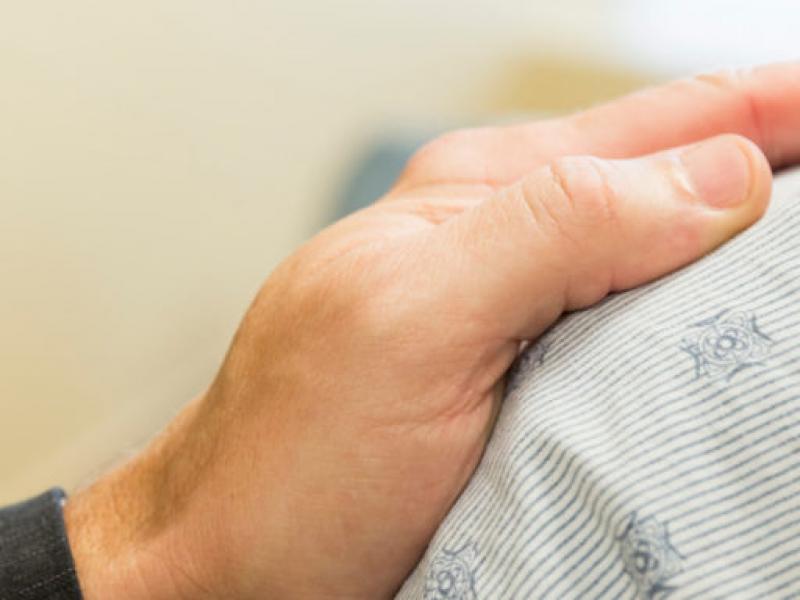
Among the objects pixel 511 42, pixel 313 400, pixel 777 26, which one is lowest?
pixel 777 26

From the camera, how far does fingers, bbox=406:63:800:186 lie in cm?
→ 51

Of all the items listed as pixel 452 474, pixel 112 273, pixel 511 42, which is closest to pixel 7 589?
pixel 452 474

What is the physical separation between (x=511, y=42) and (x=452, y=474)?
127 centimetres

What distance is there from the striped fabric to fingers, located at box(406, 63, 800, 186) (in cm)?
11

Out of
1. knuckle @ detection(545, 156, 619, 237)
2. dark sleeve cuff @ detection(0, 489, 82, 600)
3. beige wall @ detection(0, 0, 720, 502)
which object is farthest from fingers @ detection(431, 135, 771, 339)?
beige wall @ detection(0, 0, 720, 502)

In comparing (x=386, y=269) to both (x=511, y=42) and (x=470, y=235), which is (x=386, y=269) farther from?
(x=511, y=42)

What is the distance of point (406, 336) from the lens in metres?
0.44

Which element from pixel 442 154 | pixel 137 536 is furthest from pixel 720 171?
pixel 137 536

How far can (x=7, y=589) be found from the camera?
1.87 ft

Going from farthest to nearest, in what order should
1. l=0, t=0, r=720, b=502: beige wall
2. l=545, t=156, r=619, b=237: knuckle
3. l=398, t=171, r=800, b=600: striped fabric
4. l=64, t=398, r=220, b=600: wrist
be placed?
l=0, t=0, r=720, b=502: beige wall → l=64, t=398, r=220, b=600: wrist → l=545, t=156, r=619, b=237: knuckle → l=398, t=171, r=800, b=600: striped fabric

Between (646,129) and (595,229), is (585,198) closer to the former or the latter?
(595,229)

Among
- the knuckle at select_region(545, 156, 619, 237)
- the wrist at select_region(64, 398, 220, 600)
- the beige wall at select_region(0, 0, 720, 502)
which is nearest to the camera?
the knuckle at select_region(545, 156, 619, 237)

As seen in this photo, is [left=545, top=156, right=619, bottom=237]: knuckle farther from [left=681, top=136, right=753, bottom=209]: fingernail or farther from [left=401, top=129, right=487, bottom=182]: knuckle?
[left=401, top=129, right=487, bottom=182]: knuckle

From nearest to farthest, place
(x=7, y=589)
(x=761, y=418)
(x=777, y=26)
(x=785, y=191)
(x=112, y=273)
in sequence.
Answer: (x=761, y=418) < (x=785, y=191) < (x=7, y=589) < (x=112, y=273) < (x=777, y=26)
